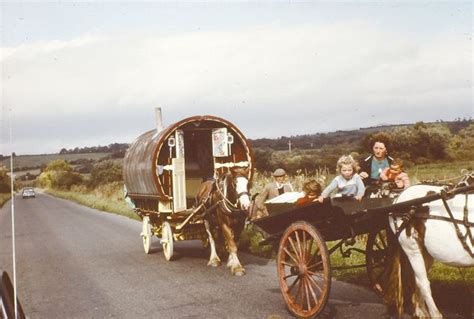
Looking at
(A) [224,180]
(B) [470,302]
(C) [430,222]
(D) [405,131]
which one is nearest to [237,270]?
(A) [224,180]

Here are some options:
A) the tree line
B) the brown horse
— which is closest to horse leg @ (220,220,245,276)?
the brown horse

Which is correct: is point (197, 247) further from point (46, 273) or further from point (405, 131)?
point (405, 131)

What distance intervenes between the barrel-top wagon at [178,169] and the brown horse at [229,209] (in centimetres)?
30

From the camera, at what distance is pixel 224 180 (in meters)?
10.2

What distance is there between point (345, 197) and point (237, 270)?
3492 mm

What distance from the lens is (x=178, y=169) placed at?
468 inches

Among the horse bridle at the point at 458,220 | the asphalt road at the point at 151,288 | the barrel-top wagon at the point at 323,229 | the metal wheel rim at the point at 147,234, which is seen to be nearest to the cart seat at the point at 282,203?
the barrel-top wagon at the point at 323,229

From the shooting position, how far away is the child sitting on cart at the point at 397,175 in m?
6.89

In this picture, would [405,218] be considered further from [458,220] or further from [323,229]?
[323,229]

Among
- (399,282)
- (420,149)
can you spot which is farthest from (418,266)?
(420,149)

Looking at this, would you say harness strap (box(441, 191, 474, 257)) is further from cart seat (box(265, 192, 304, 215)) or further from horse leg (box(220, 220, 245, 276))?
horse leg (box(220, 220, 245, 276))

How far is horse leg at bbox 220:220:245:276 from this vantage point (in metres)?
9.33

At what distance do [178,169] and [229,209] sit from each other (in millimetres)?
2356

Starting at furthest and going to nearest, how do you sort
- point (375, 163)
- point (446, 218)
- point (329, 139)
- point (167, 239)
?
point (329, 139), point (167, 239), point (375, 163), point (446, 218)
